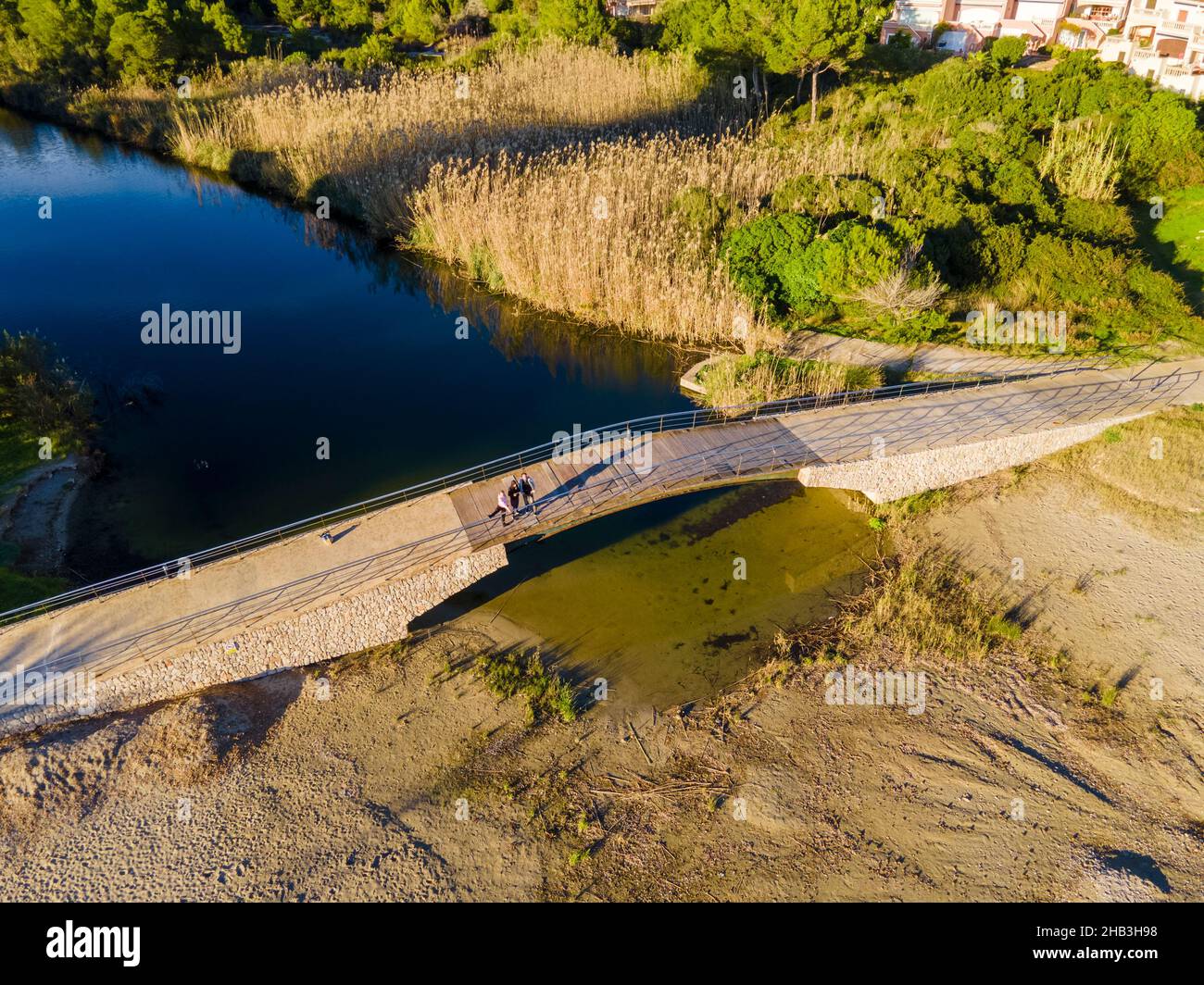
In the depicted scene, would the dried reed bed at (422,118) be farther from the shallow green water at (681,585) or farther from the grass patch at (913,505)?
the grass patch at (913,505)

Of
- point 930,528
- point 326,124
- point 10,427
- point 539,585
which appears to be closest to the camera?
point 539,585

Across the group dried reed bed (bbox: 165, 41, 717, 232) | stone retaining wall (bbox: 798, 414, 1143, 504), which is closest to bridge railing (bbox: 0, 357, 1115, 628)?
stone retaining wall (bbox: 798, 414, 1143, 504)

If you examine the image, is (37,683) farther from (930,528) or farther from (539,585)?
(930,528)

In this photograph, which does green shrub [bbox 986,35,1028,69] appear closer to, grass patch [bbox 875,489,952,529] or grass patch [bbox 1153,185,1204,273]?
grass patch [bbox 1153,185,1204,273]

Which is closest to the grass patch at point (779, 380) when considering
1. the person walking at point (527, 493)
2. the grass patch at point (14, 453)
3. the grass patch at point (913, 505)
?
the grass patch at point (913, 505)
